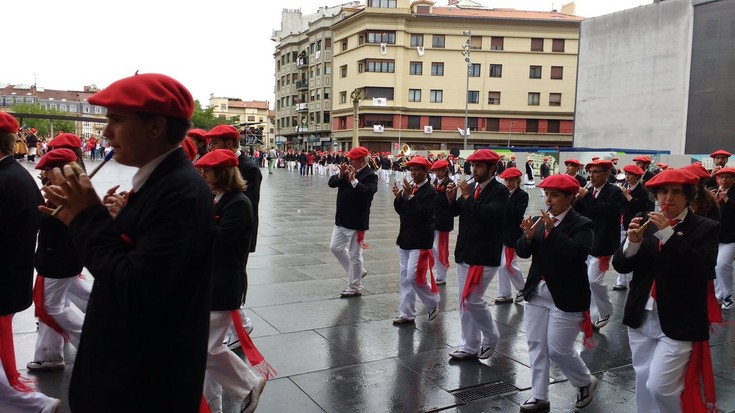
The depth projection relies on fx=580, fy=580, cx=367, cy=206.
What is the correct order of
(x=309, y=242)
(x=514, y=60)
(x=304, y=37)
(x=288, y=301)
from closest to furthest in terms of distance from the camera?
(x=288, y=301), (x=309, y=242), (x=514, y=60), (x=304, y=37)

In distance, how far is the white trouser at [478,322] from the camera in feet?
18.3

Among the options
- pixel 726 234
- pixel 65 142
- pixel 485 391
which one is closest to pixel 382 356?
pixel 485 391

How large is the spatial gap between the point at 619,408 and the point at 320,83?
69.8 m

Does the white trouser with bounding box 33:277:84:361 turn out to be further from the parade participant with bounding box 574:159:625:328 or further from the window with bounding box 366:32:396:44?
the window with bounding box 366:32:396:44

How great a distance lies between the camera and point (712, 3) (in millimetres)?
35312

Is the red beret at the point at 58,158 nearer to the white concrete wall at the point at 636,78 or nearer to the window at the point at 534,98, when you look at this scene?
the white concrete wall at the point at 636,78

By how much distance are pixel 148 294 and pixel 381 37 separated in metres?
61.6

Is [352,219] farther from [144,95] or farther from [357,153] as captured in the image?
[144,95]

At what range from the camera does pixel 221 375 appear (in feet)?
13.4

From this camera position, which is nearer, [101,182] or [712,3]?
[101,182]

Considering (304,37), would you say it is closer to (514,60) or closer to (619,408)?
(514,60)

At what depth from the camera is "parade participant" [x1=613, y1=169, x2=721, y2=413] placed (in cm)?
371

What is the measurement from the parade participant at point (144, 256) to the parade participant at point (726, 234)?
7580mm

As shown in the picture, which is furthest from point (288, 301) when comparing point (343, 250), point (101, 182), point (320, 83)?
point (320, 83)
